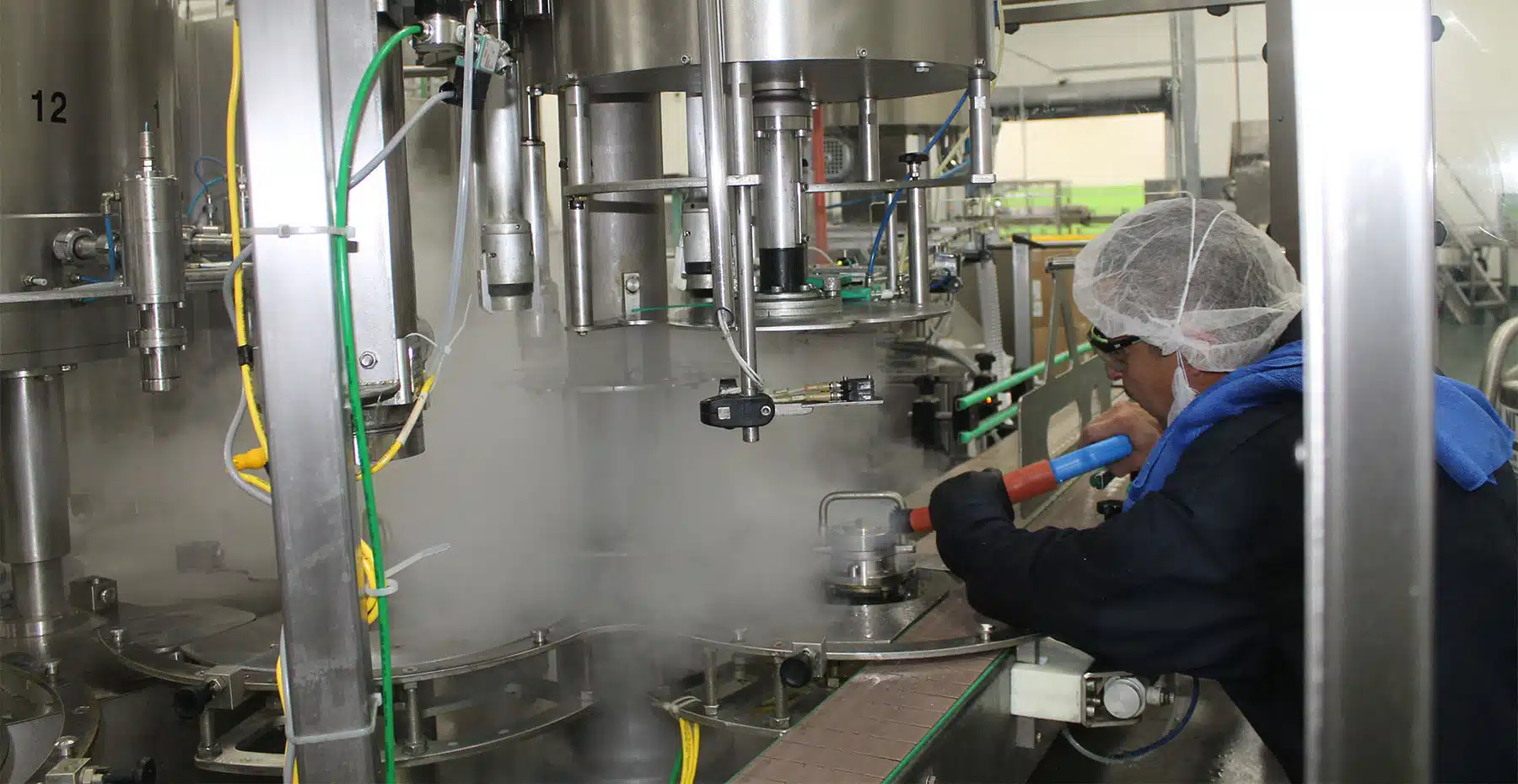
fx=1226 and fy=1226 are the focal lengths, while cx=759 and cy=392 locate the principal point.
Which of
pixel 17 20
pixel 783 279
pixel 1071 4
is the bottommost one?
pixel 783 279

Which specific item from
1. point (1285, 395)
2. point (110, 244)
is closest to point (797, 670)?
point (1285, 395)

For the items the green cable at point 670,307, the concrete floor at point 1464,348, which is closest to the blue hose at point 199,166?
the green cable at point 670,307

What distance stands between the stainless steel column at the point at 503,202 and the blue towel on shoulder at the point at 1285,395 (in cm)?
84

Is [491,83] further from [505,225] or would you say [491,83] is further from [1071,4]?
[1071,4]

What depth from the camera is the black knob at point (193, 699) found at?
142 centimetres

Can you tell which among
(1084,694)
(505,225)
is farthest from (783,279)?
(1084,694)

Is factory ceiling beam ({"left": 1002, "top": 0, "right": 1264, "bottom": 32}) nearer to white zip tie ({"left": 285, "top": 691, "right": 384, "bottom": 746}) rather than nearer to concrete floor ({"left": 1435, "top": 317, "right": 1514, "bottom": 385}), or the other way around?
concrete floor ({"left": 1435, "top": 317, "right": 1514, "bottom": 385})

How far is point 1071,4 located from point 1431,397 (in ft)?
6.33

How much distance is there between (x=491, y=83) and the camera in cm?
160

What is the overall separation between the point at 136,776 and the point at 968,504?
1063mm

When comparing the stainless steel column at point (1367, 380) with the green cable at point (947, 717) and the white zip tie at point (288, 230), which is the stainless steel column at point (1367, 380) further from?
the white zip tie at point (288, 230)

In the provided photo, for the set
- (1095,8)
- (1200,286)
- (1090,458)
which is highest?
(1095,8)

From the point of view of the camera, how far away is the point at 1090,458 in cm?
180

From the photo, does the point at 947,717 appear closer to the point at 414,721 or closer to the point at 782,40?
the point at 414,721
